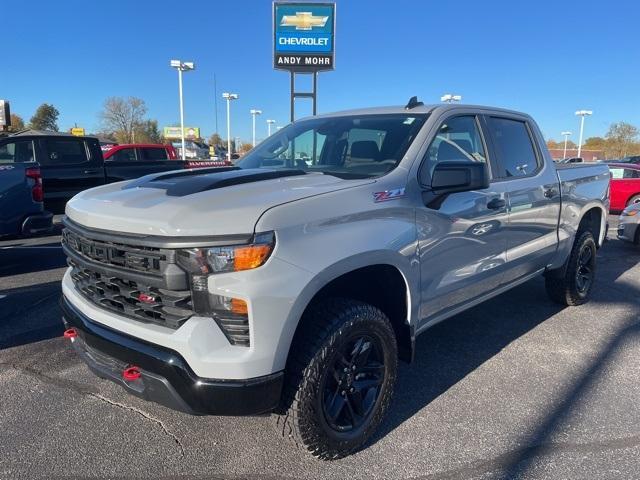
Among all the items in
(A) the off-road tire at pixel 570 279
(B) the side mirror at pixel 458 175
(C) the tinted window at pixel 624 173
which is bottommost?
(A) the off-road tire at pixel 570 279

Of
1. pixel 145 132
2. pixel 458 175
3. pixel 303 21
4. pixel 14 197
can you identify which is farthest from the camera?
pixel 145 132

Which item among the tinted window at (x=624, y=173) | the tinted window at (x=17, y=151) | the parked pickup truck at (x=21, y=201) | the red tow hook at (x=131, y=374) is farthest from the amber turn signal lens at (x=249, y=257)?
the tinted window at (x=624, y=173)

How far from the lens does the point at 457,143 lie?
354 centimetres

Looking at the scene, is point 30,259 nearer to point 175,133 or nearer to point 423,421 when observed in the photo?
point 423,421

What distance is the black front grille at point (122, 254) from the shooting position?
7.16ft

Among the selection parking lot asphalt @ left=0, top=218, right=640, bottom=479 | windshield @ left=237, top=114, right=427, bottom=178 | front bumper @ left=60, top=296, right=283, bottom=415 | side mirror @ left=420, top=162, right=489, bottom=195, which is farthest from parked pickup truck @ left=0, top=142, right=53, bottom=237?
side mirror @ left=420, top=162, right=489, bottom=195

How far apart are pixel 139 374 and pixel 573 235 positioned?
425cm

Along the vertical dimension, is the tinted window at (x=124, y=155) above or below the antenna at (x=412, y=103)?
below

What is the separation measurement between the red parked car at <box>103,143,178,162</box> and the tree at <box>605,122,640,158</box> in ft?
183

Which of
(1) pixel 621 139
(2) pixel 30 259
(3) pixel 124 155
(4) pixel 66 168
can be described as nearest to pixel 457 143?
(2) pixel 30 259

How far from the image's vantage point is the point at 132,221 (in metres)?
2.25

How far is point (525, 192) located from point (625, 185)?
11.4 metres

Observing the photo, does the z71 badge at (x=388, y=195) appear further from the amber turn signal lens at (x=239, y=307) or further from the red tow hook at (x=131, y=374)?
the red tow hook at (x=131, y=374)

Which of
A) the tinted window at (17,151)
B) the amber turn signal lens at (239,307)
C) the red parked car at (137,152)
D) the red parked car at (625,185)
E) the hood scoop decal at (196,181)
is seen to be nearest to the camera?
the amber turn signal lens at (239,307)
